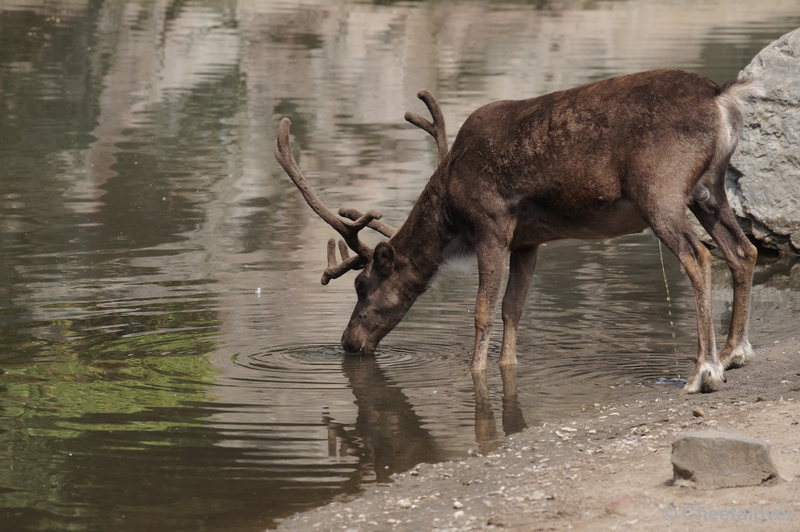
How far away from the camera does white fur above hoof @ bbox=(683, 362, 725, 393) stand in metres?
7.46

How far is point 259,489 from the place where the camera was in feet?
20.1

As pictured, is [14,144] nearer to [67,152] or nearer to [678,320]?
[67,152]

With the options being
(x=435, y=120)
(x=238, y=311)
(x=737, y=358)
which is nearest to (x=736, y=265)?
(x=737, y=358)

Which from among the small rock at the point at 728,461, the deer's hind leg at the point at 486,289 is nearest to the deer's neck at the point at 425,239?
the deer's hind leg at the point at 486,289

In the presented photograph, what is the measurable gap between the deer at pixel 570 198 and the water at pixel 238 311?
49cm

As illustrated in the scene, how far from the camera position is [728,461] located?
514 cm

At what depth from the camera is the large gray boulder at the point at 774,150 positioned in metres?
12.2

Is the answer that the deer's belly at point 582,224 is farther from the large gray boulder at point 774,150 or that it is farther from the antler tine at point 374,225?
the large gray boulder at point 774,150

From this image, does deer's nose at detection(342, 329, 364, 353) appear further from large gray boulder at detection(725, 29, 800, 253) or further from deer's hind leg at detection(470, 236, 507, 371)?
large gray boulder at detection(725, 29, 800, 253)

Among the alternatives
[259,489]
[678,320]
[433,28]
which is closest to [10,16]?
[433,28]

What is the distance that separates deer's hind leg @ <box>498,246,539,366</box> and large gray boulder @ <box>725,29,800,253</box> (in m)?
4.12

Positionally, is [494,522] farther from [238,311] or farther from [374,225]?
[238,311]

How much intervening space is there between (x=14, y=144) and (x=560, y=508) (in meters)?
15.2

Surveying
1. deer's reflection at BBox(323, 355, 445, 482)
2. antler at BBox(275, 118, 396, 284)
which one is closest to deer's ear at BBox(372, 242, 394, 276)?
antler at BBox(275, 118, 396, 284)
